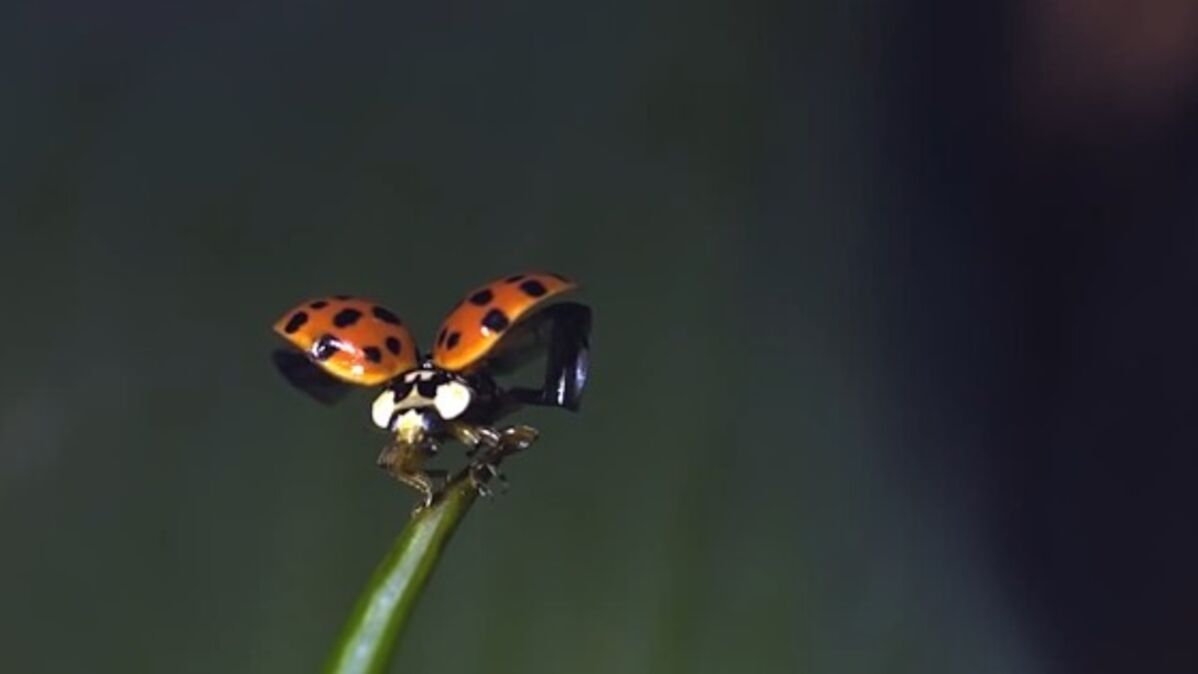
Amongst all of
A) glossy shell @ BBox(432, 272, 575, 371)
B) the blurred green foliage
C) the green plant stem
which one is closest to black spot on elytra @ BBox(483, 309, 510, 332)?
glossy shell @ BBox(432, 272, 575, 371)

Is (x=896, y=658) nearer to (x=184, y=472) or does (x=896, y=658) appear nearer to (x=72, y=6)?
(x=184, y=472)

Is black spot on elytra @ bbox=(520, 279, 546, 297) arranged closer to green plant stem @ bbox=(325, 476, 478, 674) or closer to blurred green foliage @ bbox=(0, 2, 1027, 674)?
green plant stem @ bbox=(325, 476, 478, 674)

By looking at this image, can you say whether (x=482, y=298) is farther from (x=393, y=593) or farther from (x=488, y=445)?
(x=393, y=593)

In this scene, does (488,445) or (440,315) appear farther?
(440,315)

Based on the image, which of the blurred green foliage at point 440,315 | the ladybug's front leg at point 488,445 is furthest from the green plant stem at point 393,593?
the blurred green foliage at point 440,315

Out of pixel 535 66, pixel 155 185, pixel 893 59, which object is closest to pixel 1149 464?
pixel 893 59

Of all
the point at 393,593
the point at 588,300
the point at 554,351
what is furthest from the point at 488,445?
the point at 588,300

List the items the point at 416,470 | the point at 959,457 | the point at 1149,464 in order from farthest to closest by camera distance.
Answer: the point at 959,457, the point at 1149,464, the point at 416,470
